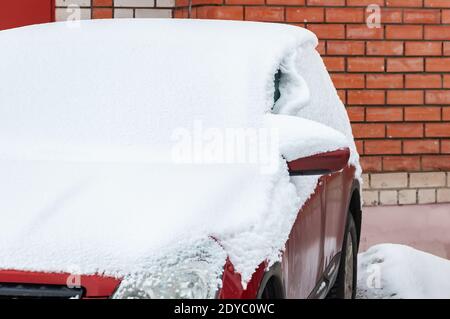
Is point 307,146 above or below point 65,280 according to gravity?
above

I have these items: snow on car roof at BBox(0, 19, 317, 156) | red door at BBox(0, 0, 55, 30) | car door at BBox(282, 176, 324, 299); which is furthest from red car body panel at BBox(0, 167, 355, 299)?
red door at BBox(0, 0, 55, 30)

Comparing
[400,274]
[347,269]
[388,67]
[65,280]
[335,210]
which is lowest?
[400,274]

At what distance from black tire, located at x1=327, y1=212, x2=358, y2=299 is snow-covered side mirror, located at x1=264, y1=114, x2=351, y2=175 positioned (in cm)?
162

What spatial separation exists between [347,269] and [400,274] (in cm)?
97

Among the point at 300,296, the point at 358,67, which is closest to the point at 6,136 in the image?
the point at 300,296

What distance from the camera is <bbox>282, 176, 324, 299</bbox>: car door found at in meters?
3.41

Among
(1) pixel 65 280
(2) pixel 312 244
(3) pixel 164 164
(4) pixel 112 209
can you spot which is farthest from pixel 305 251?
(1) pixel 65 280

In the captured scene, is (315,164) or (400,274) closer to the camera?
(315,164)

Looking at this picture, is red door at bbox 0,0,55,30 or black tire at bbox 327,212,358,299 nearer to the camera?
black tire at bbox 327,212,358,299

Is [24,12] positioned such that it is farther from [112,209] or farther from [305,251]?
[112,209]

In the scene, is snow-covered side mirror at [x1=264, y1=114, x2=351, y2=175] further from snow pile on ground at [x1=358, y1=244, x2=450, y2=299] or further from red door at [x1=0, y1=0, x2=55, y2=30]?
red door at [x1=0, y1=0, x2=55, y2=30]

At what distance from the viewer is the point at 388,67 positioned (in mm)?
7750

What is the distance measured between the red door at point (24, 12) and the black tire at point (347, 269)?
336 centimetres
